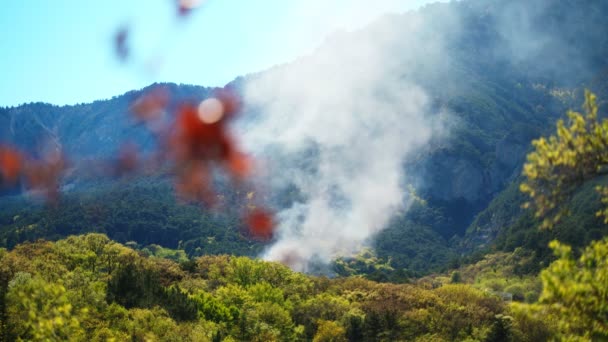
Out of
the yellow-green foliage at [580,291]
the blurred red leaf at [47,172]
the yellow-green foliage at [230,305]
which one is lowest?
the yellow-green foliage at [580,291]

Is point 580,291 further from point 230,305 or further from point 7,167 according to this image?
point 230,305

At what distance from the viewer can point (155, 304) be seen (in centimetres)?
8138

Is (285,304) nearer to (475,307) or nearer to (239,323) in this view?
(239,323)

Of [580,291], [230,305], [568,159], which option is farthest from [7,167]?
[230,305]

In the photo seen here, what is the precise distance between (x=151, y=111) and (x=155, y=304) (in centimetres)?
6071

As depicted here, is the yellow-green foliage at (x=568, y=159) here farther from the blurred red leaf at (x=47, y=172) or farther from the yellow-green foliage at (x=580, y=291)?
the blurred red leaf at (x=47, y=172)

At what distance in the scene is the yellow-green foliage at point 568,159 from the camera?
20422mm

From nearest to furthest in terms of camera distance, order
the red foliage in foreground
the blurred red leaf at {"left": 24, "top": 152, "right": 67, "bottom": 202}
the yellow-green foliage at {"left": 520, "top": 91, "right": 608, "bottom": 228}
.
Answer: the yellow-green foliage at {"left": 520, "top": 91, "right": 608, "bottom": 228}
the red foliage in foreground
the blurred red leaf at {"left": 24, "top": 152, "right": 67, "bottom": 202}

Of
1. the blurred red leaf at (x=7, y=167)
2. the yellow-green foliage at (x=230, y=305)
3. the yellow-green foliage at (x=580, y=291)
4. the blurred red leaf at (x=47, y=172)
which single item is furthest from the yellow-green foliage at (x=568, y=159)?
the yellow-green foliage at (x=230, y=305)

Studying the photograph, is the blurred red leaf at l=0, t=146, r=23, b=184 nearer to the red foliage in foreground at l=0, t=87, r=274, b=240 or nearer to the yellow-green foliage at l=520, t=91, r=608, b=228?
the red foliage in foreground at l=0, t=87, r=274, b=240

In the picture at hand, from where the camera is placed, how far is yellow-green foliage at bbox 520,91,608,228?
20.4 meters

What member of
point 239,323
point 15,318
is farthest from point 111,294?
point 15,318

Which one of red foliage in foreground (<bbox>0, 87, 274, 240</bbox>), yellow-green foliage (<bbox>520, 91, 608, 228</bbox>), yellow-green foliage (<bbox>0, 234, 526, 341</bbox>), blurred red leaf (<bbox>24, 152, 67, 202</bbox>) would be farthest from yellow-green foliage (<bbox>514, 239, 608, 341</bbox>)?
yellow-green foliage (<bbox>0, 234, 526, 341</bbox>)

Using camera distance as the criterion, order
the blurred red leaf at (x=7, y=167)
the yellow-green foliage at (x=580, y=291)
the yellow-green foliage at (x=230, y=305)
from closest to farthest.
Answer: the yellow-green foliage at (x=580, y=291) → the blurred red leaf at (x=7, y=167) → the yellow-green foliage at (x=230, y=305)
